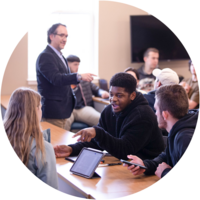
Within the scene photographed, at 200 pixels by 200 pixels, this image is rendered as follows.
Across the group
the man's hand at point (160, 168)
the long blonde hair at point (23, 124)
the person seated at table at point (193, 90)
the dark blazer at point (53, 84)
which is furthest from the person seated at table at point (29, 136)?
the person seated at table at point (193, 90)

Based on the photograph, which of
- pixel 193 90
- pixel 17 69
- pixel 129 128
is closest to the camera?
pixel 129 128

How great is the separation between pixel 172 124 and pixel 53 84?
157cm

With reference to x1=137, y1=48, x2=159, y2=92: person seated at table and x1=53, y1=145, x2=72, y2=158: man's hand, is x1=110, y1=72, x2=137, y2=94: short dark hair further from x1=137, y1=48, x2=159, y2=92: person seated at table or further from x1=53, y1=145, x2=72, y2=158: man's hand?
x1=137, y1=48, x2=159, y2=92: person seated at table

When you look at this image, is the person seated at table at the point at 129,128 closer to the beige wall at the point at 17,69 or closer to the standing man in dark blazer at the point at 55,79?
the standing man in dark blazer at the point at 55,79

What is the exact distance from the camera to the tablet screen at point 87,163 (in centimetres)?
167

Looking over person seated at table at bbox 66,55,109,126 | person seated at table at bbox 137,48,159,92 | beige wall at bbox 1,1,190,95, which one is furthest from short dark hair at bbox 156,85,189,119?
beige wall at bbox 1,1,190,95

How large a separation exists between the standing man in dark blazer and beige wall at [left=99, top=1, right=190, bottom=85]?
2.44 meters

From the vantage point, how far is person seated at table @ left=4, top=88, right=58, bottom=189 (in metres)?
1.47

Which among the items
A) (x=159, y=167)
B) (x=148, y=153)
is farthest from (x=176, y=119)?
(x=148, y=153)

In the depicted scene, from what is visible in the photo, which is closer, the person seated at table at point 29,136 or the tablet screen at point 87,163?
the person seated at table at point 29,136

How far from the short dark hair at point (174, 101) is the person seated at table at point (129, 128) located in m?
0.27

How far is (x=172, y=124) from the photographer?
174 centimetres

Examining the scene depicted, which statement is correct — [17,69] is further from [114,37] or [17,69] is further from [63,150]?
[63,150]

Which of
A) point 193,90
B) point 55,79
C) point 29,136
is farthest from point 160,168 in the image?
point 193,90
